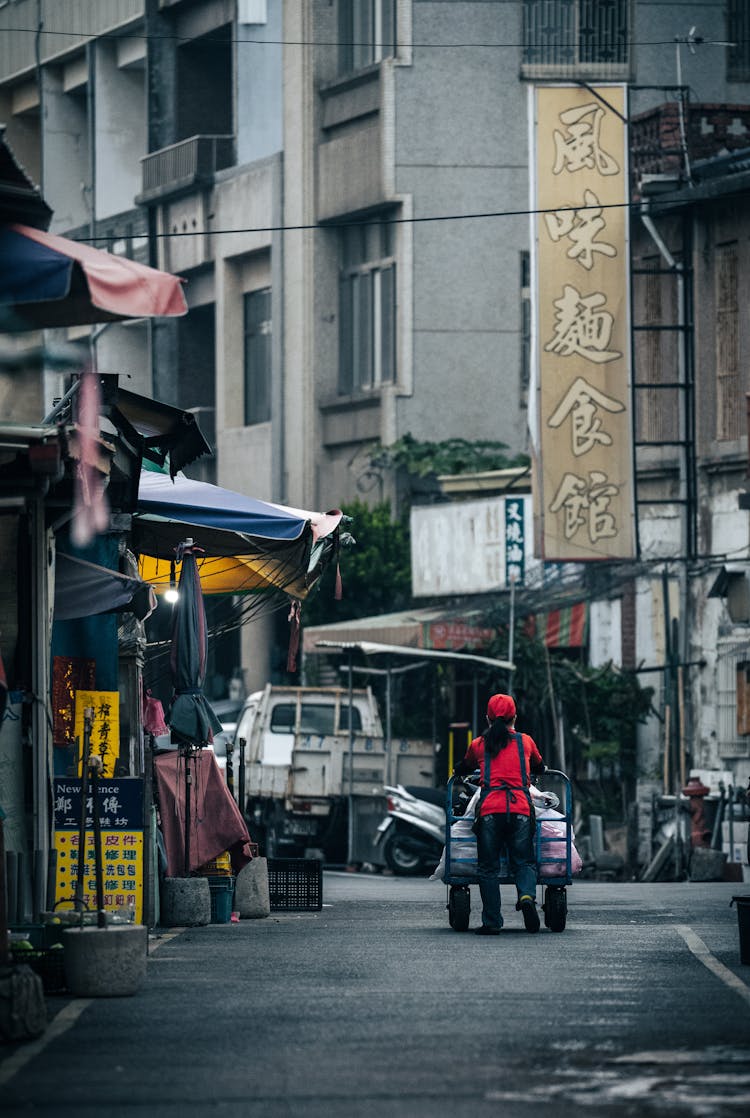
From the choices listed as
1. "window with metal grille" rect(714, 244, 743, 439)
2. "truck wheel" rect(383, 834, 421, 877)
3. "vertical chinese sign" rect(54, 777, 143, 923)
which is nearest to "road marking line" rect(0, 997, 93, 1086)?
"vertical chinese sign" rect(54, 777, 143, 923)

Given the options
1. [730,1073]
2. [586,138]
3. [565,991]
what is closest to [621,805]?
[586,138]

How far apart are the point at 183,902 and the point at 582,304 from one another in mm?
14322

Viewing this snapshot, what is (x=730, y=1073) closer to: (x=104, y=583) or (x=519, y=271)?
(x=104, y=583)

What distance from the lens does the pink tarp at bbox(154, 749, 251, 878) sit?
62.1 feet

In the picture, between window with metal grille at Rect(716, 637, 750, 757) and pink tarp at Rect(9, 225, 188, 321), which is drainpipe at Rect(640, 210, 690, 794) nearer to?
window with metal grille at Rect(716, 637, 750, 757)

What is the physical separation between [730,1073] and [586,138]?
22.3 metres

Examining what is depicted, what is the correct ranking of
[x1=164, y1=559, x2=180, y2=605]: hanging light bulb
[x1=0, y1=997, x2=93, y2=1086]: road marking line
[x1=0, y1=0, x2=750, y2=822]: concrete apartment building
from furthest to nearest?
[x1=0, y1=0, x2=750, y2=822]: concrete apartment building → [x1=164, y1=559, x2=180, y2=605]: hanging light bulb → [x1=0, y1=997, x2=93, y2=1086]: road marking line

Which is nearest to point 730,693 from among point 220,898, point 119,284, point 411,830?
point 411,830

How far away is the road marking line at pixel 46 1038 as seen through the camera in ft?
31.9

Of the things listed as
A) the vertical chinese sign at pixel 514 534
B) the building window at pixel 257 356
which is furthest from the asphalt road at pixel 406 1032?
the building window at pixel 257 356

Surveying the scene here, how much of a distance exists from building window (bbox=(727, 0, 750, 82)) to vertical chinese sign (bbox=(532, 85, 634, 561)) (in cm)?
838

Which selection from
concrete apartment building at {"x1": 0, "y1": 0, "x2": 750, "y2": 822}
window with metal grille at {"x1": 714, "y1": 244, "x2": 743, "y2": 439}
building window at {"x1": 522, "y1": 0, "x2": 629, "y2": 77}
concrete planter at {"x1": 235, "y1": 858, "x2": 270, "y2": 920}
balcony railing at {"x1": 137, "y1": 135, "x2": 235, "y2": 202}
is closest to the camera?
concrete planter at {"x1": 235, "y1": 858, "x2": 270, "y2": 920}

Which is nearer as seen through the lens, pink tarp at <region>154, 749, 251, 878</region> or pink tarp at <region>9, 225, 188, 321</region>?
pink tarp at <region>9, 225, 188, 321</region>

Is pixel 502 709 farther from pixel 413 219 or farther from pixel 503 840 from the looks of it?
pixel 413 219
